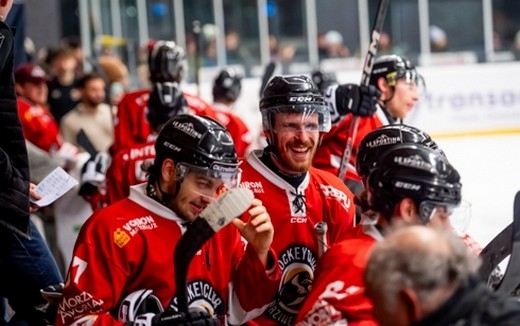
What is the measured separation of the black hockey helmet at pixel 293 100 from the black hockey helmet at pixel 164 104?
192 centimetres

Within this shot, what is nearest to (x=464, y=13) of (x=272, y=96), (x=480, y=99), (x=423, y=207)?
(x=480, y=99)

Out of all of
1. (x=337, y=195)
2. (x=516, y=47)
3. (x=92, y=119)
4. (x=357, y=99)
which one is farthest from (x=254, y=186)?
(x=516, y=47)

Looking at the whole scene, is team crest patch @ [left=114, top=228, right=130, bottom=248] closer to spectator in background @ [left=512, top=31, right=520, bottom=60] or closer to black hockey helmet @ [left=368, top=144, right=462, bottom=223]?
black hockey helmet @ [left=368, top=144, right=462, bottom=223]

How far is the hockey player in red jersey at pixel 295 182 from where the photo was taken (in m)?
3.45

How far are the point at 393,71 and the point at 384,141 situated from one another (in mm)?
1517

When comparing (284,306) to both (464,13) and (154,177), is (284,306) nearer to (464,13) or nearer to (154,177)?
(154,177)

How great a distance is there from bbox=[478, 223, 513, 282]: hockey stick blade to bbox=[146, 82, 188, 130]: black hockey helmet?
2.60 m

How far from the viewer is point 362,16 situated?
1288cm

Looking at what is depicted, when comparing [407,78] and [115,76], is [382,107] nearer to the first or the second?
[407,78]

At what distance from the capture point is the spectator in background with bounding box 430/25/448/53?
12.8 metres

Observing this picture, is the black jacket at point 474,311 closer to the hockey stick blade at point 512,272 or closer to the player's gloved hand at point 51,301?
the hockey stick blade at point 512,272

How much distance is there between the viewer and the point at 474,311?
2.08m

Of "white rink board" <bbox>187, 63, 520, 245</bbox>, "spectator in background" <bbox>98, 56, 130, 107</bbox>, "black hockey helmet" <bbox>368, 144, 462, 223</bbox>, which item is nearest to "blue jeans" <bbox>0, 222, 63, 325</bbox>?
"black hockey helmet" <bbox>368, 144, 462, 223</bbox>

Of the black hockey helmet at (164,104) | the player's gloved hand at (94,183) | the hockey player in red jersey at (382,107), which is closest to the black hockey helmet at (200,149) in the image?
the hockey player in red jersey at (382,107)
